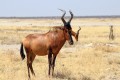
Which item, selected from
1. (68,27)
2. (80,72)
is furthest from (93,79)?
(68,27)

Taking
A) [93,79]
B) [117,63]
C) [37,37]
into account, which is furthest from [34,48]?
[117,63]

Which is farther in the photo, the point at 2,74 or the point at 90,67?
the point at 90,67

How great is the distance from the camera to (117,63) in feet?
56.2

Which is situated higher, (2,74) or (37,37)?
(37,37)

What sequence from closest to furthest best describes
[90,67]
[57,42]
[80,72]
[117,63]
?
[57,42], [80,72], [90,67], [117,63]

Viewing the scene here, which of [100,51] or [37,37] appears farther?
[100,51]

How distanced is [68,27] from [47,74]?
2.06 m

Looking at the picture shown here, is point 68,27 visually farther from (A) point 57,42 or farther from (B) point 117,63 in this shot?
(B) point 117,63

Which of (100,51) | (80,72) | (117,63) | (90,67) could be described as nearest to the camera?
(80,72)

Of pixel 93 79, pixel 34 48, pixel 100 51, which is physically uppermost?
pixel 34 48

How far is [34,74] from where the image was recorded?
43.8 feet

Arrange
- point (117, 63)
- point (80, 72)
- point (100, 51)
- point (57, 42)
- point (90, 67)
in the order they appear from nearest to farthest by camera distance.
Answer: point (57, 42) → point (80, 72) → point (90, 67) → point (117, 63) → point (100, 51)

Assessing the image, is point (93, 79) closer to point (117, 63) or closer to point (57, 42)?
point (57, 42)

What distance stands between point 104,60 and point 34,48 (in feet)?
19.2
